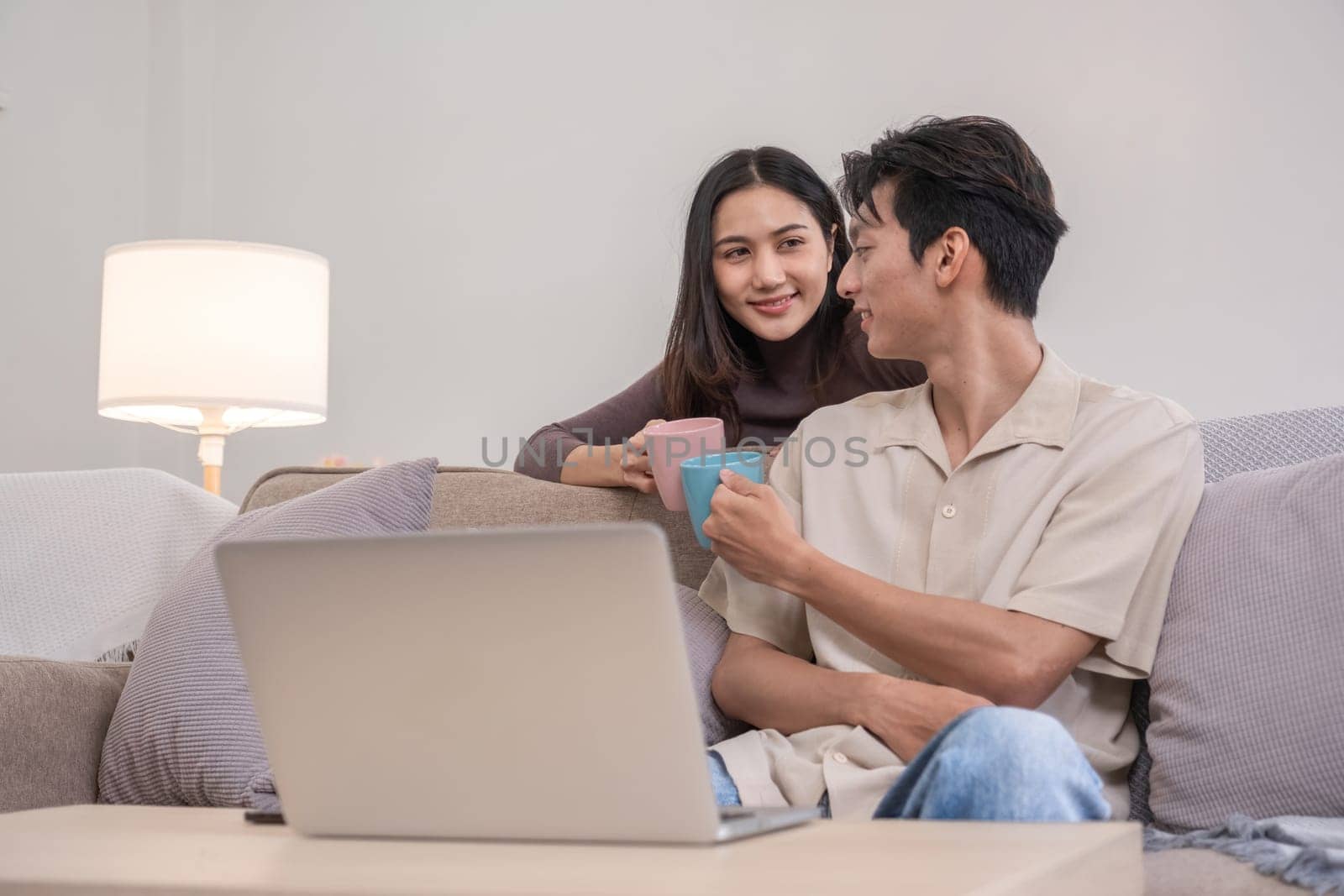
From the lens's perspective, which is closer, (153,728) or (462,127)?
(153,728)

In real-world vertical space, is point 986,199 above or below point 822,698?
above

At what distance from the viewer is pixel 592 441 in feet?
6.93

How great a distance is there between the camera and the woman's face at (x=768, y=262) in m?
2.10

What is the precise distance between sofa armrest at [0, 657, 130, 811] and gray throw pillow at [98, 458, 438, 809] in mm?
22

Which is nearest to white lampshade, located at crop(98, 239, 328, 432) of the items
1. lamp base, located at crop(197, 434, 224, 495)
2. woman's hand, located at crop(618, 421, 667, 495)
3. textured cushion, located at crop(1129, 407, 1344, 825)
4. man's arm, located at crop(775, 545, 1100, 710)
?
lamp base, located at crop(197, 434, 224, 495)

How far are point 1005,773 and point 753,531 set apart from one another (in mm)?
563

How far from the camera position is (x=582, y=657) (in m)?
0.66

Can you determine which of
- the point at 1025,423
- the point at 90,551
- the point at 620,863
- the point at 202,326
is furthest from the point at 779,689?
the point at 202,326

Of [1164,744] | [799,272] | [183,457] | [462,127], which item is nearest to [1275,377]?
[799,272]

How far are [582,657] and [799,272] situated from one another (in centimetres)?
152

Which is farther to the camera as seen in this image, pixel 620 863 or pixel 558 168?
pixel 558 168

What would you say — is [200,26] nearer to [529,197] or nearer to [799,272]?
[529,197]

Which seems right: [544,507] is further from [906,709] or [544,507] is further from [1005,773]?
[1005,773]

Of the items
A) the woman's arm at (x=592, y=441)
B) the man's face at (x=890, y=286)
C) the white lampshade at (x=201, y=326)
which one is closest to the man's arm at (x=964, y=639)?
the man's face at (x=890, y=286)
